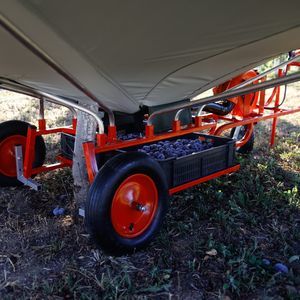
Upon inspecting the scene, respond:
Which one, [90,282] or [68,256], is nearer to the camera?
[90,282]

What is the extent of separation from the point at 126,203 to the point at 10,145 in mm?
1542

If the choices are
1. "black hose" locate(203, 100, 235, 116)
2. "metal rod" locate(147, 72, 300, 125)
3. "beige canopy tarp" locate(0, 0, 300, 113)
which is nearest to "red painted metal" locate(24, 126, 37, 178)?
"beige canopy tarp" locate(0, 0, 300, 113)

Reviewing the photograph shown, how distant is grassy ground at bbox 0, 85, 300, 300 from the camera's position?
2143 mm

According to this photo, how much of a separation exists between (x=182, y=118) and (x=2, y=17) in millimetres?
2317

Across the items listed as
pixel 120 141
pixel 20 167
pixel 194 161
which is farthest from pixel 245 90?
pixel 20 167

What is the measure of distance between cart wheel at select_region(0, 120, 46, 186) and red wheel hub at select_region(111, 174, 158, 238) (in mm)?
1473

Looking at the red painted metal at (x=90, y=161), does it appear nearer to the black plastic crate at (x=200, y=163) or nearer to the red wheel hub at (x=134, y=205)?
the red wheel hub at (x=134, y=205)

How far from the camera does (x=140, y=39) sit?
1.63 metres

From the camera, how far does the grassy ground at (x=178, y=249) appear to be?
7.03 feet

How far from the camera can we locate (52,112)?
6.67 meters

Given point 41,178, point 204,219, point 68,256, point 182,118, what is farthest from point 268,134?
Answer: point 68,256

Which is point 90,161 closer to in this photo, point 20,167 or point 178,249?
point 178,249

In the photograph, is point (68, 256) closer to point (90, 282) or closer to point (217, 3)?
point (90, 282)

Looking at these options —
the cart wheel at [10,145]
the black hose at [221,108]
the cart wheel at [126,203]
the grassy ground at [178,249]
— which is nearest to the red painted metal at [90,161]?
the cart wheel at [126,203]
